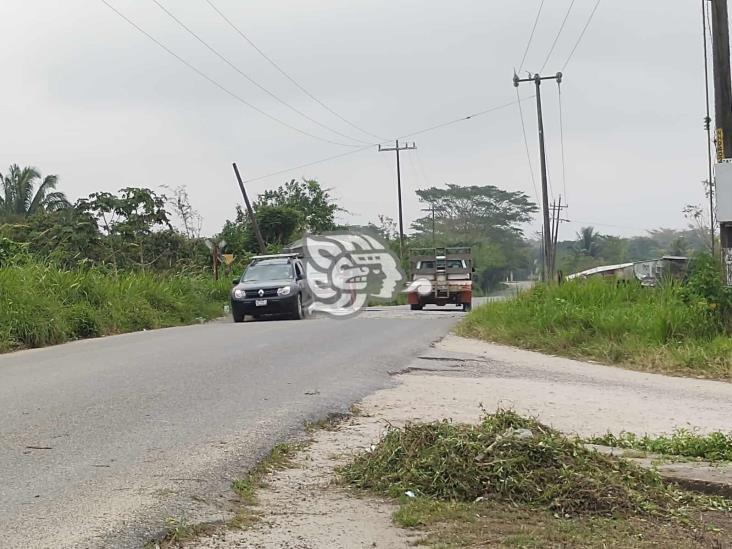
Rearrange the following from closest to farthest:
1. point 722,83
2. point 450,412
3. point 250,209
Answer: point 450,412
point 722,83
point 250,209

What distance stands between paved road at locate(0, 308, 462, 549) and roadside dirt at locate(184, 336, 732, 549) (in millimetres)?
341

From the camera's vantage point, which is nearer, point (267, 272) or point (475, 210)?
point (267, 272)

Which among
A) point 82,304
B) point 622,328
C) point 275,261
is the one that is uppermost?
point 275,261

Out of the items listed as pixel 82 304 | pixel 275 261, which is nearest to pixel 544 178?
pixel 275 261

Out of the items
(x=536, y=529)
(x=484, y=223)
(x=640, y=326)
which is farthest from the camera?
(x=484, y=223)

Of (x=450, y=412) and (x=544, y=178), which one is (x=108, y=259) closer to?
(x=544, y=178)

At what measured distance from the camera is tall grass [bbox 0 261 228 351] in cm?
1520

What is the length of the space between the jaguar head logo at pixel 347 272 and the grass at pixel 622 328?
343 inches

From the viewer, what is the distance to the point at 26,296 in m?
15.8

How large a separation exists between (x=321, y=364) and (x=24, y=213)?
3642 centimetres

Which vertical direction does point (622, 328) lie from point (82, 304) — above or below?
below

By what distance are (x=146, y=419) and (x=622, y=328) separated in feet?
28.0

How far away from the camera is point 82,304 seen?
17.7 metres

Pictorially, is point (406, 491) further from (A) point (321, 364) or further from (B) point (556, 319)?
(B) point (556, 319)
